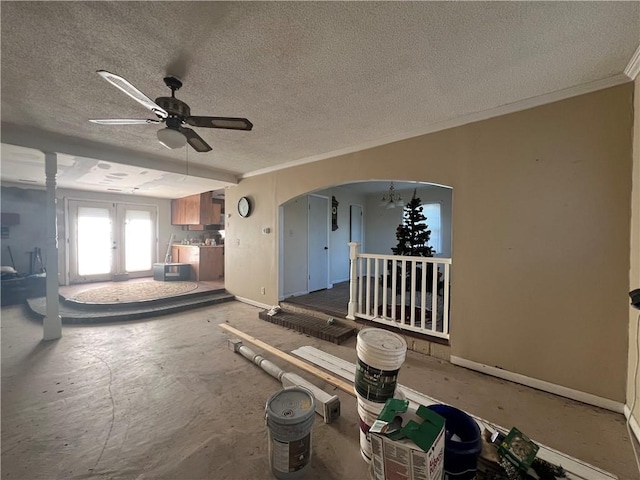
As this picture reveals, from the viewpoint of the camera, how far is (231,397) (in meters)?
2.22

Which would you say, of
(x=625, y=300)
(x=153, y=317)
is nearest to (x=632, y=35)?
(x=625, y=300)

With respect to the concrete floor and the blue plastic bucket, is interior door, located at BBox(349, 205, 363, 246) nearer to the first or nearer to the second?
the concrete floor

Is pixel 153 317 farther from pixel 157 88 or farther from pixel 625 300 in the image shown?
pixel 625 300

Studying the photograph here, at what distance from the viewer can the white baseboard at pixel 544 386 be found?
6.73 feet

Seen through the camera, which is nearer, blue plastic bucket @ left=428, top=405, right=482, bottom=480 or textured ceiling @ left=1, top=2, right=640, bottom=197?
blue plastic bucket @ left=428, top=405, right=482, bottom=480

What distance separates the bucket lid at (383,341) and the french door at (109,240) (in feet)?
25.3

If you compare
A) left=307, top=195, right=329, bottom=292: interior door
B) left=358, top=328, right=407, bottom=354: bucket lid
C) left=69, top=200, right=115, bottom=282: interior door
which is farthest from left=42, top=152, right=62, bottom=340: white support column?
left=358, top=328, right=407, bottom=354: bucket lid

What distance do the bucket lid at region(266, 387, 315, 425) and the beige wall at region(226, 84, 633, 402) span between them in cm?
193

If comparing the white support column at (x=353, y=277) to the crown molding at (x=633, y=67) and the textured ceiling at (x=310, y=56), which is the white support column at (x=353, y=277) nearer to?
the textured ceiling at (x=310, y=56)

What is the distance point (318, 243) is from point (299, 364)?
3.17 m

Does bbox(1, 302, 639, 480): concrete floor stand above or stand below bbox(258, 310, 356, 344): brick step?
below

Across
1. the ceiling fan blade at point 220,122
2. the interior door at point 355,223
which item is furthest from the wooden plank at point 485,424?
the interior door at point 355,223

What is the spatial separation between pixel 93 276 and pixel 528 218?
29.0 ft

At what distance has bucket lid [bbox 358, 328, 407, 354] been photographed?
1520mm
